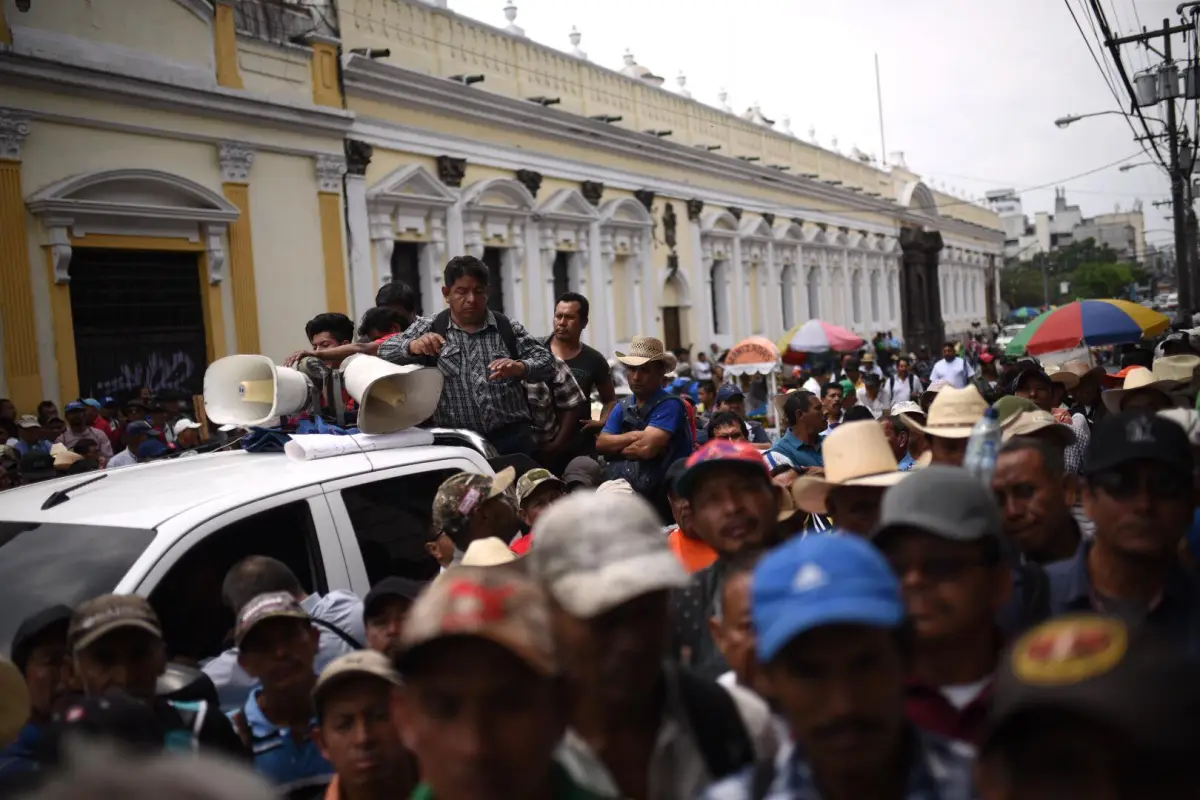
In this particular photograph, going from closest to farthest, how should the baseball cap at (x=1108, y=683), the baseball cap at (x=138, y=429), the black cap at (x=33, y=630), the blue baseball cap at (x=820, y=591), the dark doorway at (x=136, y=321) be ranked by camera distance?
1. the baseball cap at (x=1108, y=683)
2. the blue baseball cap at (x=820, y=591)
3. the black cap at (x=33, y=630)
4. the baseball cap at (x=138, y=429)
5. the dark doorway at (x=136, y=321)

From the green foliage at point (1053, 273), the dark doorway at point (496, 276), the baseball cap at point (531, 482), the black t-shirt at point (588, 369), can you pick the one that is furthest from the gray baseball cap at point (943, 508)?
the green foliage at point (1053, 273)

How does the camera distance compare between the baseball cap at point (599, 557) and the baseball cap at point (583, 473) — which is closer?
the baseball cap at point (599, 557)

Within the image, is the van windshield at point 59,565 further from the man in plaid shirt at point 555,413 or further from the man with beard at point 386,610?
the man in plaid shirt at point 555,413

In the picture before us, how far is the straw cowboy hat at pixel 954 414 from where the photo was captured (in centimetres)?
480

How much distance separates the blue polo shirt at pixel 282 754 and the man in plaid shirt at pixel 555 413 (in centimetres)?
309

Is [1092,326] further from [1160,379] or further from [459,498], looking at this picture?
[459,498]

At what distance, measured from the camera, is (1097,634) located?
5.42ft

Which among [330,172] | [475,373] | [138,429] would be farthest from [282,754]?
[330,172]

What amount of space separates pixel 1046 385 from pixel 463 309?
15.2ft

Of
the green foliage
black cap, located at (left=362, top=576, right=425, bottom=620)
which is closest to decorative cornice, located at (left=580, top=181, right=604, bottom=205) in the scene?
black cap, located at (left=362, top=576, right=425, bottom=620)

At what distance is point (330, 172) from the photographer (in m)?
17.2

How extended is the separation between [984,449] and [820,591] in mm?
2276

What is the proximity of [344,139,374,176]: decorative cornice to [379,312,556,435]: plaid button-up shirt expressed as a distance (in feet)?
41.0

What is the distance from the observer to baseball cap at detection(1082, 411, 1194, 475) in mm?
3029
